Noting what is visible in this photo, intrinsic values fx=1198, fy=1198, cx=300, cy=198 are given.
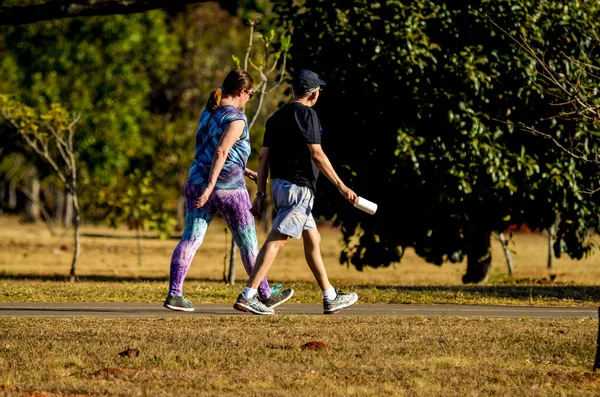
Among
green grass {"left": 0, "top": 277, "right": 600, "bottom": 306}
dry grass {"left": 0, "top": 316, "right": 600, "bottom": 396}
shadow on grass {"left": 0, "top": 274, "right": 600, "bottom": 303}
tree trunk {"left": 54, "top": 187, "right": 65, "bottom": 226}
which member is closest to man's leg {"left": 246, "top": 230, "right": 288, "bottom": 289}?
dry grass {"left": 0, "top": 316, "right": 600, "bottom": 396}

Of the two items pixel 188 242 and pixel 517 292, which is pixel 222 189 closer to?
pixel 188 242

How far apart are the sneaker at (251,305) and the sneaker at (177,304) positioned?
2.25ft

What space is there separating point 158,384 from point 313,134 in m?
3.16

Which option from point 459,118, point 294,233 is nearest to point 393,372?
point 294,233

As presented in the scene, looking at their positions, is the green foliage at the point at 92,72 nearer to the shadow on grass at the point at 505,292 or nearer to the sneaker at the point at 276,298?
the shadow on grass at the point at 505,292

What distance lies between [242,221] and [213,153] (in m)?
0.65

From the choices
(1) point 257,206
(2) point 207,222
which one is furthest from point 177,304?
(1) point 257,206

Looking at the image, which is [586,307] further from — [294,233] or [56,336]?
[56,336]

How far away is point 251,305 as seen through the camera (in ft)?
32.1

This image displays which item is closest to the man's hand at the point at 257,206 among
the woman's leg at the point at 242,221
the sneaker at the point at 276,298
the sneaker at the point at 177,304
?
the woman's leg at the point at 242,221

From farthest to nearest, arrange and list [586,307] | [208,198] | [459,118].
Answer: [459,118]
[586,307]
[208,198]

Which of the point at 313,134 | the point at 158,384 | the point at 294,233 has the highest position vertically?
the point at 313,134

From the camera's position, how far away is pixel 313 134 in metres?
9.58

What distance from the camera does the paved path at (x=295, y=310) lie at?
10.5m
